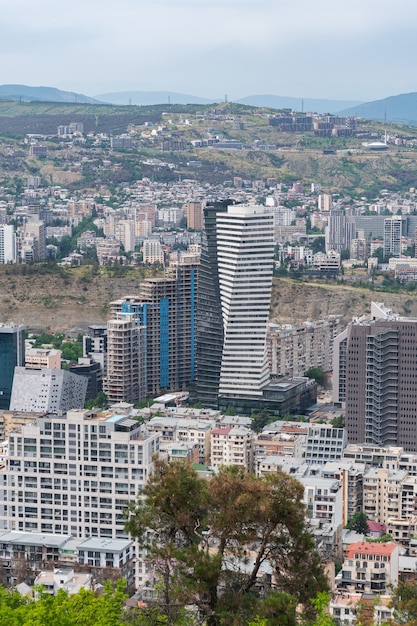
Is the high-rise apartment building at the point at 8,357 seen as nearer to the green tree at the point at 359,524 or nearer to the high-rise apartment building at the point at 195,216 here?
the green tree at the point at 359,524

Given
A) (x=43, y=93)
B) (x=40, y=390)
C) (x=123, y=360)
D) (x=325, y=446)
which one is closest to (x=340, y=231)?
(x=123, y=360)

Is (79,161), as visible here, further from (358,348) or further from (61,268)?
(358,348)

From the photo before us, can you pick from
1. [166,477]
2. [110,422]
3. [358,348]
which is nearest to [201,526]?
[166,477]

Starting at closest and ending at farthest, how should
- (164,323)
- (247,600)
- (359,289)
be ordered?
(247,600), (164,323), (359,289)

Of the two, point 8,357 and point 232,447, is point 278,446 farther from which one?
point 8,357

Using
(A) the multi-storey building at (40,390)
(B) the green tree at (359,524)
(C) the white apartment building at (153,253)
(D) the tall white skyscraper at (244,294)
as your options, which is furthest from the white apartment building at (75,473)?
(C) the white apartment building at (153,253)

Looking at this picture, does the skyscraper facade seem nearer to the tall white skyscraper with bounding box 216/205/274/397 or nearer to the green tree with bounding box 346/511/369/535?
the tall white skyscraper with bounding box 216/205/274/397

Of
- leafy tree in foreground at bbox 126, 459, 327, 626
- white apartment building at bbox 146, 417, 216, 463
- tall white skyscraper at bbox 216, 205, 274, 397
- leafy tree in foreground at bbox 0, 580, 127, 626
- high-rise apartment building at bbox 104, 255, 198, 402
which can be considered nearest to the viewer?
leafy tree in foreground at bbox 0, 580, 127, 626

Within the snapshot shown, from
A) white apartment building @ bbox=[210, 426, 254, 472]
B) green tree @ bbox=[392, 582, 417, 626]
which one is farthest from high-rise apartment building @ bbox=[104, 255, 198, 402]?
green tree @ bbox=[392, 582, 417, 626]
